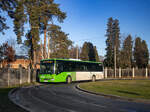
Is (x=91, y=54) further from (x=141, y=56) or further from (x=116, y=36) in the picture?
(x=141, y=56)

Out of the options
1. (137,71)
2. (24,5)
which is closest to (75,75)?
(24,5)

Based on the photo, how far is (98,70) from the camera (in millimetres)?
32156

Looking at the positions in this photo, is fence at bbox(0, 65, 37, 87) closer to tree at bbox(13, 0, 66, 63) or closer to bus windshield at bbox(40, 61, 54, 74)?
bus windshield at bbox(40, 61, 54, 74)

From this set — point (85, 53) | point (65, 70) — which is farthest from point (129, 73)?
point (85, 53)

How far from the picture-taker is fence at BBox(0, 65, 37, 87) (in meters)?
21.1

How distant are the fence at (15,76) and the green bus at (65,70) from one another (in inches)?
97.0

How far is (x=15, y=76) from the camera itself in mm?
23188

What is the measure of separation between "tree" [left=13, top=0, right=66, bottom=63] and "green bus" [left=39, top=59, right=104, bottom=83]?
862 cm

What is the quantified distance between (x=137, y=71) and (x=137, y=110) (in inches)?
1681

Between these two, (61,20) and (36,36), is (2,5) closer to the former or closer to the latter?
(36,36)

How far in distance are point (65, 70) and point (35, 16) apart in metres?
11.0

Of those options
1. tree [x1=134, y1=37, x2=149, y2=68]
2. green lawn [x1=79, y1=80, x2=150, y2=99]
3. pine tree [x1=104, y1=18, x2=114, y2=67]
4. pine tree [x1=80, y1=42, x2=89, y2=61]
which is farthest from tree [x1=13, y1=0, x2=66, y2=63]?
pine tree [x1=80, y1=42, x2=89, y2=61]

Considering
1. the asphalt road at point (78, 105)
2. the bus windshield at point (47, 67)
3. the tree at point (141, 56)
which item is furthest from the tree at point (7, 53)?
the asphalt road at point (78, 105)

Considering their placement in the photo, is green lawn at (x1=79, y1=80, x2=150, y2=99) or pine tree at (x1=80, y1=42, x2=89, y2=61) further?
pine tree at (x1=80, y1=42, x2=89, y2=61)
